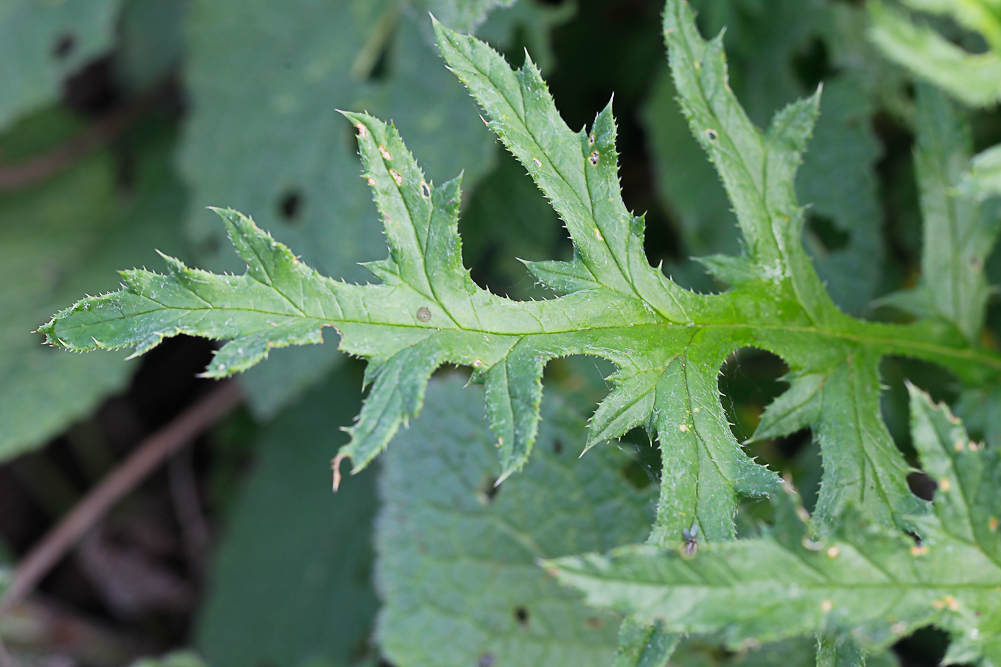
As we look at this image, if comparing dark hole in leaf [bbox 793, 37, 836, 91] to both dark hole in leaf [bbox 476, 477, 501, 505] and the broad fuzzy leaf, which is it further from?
dark hole in leaf [bbox 476, 477, 501, 505]

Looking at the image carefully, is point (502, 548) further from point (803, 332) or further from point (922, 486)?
point (922, 486)

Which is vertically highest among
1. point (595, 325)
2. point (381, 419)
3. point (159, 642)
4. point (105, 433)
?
point (105, 433)

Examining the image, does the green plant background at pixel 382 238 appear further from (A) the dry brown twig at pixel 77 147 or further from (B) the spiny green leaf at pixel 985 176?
(B) the spiny green leaf at pixel 985 176

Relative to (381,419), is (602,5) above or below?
above

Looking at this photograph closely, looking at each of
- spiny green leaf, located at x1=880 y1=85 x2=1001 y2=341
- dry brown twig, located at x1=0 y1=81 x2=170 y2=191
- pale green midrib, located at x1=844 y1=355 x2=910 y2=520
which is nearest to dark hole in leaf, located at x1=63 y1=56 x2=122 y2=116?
dry brown twig, located at x1=0 y1=81 x2=170 y2=191

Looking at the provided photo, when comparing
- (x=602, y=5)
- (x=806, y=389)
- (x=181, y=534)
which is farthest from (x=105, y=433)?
(x=806, y=389)

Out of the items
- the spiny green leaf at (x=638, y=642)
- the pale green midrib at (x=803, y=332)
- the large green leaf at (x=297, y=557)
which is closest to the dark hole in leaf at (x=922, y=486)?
the pale green midrib at (x=803, y=332)

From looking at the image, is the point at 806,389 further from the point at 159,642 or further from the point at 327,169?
the point at 159,642
